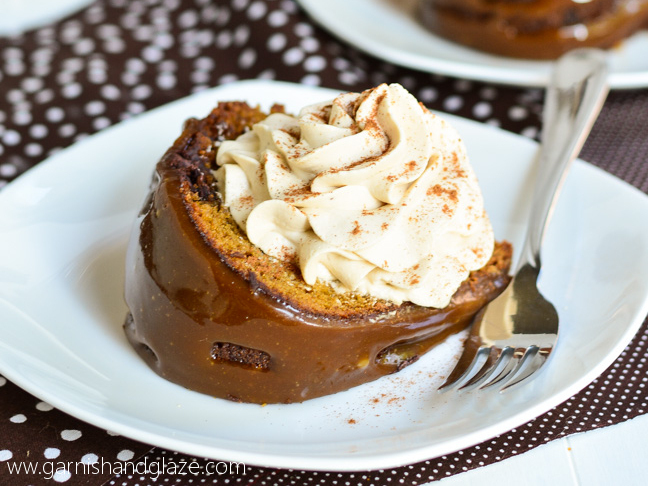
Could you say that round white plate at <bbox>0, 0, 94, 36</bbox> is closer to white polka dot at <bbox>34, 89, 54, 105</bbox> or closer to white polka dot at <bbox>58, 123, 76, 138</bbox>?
white polka dot at <bbox>34, 89, 54, 105</bbox>

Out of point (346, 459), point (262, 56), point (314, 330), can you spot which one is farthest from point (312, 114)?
point (262, 56)

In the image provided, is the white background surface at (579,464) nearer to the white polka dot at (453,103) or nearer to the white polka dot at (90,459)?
the white polka dot at (90,459)

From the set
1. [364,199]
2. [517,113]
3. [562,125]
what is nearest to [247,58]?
[517,113]

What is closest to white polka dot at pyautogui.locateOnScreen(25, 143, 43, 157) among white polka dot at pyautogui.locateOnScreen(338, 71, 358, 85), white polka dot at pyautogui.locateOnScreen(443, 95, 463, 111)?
white polka dot at pyautogui.locateOnScreen(338, 71, 358, 85)

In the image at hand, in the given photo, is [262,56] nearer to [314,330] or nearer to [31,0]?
[31,0]

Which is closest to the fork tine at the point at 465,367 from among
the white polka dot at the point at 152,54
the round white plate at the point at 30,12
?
the white polka dot at the point at 152,54

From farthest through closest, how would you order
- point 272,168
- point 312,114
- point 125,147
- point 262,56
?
point 262,56
point 125,147
point 312,114
point 272,168
